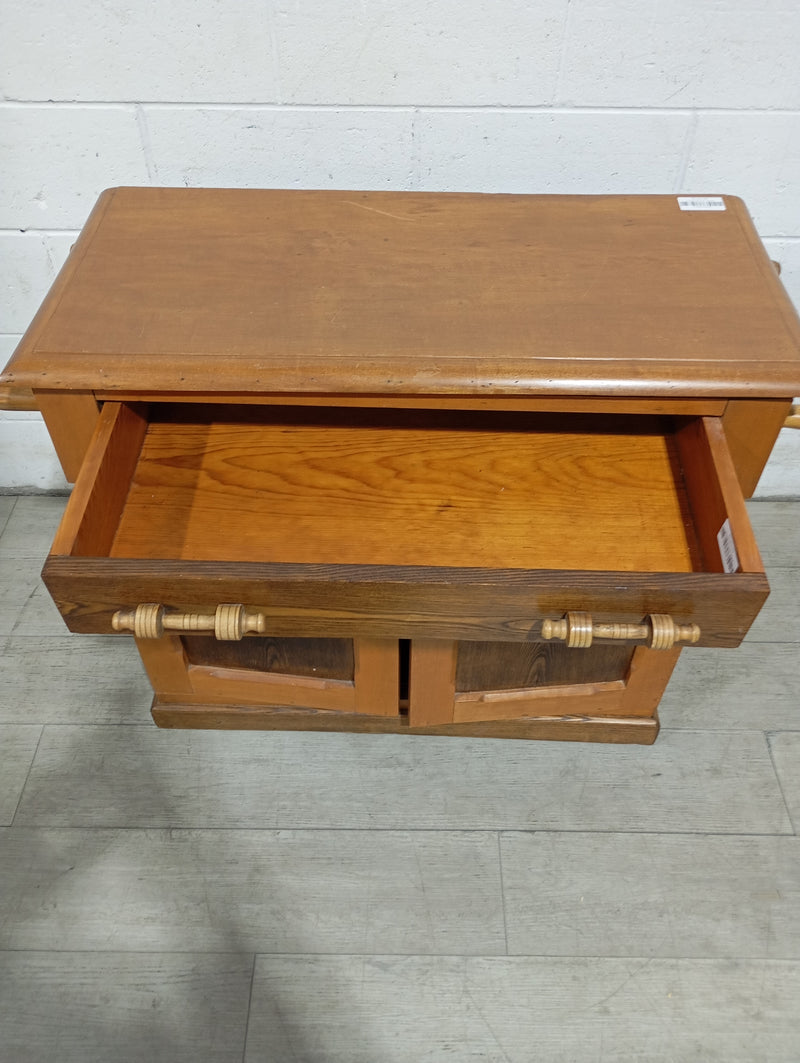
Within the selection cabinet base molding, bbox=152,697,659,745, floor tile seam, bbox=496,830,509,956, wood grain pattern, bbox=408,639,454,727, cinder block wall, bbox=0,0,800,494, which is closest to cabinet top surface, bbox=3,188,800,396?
cinder block wall, bbox=0,0,800,494

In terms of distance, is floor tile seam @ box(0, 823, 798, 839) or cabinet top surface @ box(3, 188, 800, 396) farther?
floor tile seam @ box(0, 823, 798, 839)

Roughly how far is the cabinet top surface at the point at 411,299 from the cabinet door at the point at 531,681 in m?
0.33

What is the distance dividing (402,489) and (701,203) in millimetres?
510

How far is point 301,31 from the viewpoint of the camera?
0.99 meters

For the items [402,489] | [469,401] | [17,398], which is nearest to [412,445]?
[402,489]

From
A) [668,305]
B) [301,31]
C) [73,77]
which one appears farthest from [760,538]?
[73,77]

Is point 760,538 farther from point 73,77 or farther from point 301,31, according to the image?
point 73,77

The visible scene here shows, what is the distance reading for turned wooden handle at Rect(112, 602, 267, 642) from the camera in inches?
30.7

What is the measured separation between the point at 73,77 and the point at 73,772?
90 cm

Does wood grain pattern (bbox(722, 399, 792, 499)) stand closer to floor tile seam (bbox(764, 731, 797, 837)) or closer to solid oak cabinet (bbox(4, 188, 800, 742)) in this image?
solid oak cabinet (bbox(4, 188, 800, 742))

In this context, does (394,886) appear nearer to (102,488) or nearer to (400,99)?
(102,488)

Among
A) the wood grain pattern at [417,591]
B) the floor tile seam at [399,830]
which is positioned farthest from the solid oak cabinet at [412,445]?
the floor tile seam at [399,830]

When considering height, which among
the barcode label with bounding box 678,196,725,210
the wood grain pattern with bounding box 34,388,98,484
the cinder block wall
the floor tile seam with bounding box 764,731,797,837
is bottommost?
the floor tile seam with bounding box 764,731,797,837

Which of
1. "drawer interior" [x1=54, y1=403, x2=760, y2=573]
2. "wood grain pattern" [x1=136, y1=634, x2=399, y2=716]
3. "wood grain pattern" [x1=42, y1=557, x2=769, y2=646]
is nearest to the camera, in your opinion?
"wood grain pattern" [x1=42, y1=557, x2=769, y2=646]
